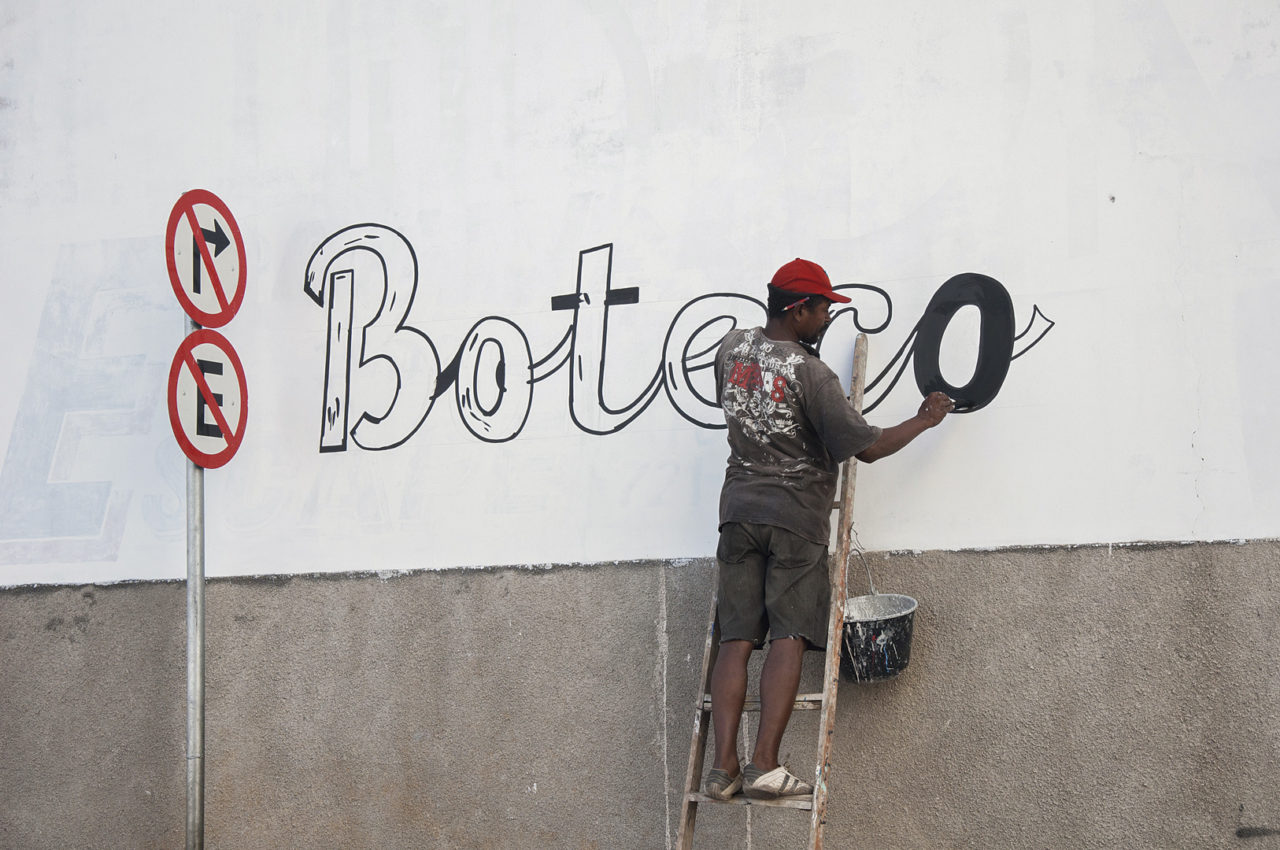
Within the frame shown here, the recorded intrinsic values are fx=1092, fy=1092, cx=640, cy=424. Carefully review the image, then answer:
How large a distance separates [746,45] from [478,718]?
3.26m

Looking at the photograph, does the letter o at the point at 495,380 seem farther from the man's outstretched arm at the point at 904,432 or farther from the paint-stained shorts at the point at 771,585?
the man's outstretched arm at the point at 904,432

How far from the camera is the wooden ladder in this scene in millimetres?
3689

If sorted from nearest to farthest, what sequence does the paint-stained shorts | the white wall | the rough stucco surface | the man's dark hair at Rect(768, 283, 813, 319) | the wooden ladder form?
the wooden ladder → the paint-stained shorts → the man's dark hair at Rect(768, 283, 813, 319) → the rough stucco surface → the white wall

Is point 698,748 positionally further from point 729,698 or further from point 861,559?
point 861,559

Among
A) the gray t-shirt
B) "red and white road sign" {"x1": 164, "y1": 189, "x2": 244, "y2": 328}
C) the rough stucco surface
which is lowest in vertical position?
the rough stucco surface

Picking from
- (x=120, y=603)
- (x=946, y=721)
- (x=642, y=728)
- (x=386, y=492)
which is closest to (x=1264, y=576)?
(x=946, y=721)

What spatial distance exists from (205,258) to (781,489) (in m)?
2.77

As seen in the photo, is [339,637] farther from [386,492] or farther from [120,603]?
[120,603]

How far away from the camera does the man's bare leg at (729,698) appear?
3.80m

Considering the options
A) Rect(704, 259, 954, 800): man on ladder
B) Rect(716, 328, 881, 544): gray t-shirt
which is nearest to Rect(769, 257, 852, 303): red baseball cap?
Rect(704, 259, 954, 800): man on ladder

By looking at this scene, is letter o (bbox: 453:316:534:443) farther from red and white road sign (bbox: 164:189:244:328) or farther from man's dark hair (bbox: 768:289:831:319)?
man's dark hair (bbox: 768:289:831:319)

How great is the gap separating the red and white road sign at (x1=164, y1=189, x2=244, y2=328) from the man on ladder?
2373 millimetres

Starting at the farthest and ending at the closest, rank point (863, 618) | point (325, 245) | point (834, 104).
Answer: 1. point (325, 245)
2. point (834, 104)
3. point (863, 618)

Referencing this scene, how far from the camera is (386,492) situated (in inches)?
204
